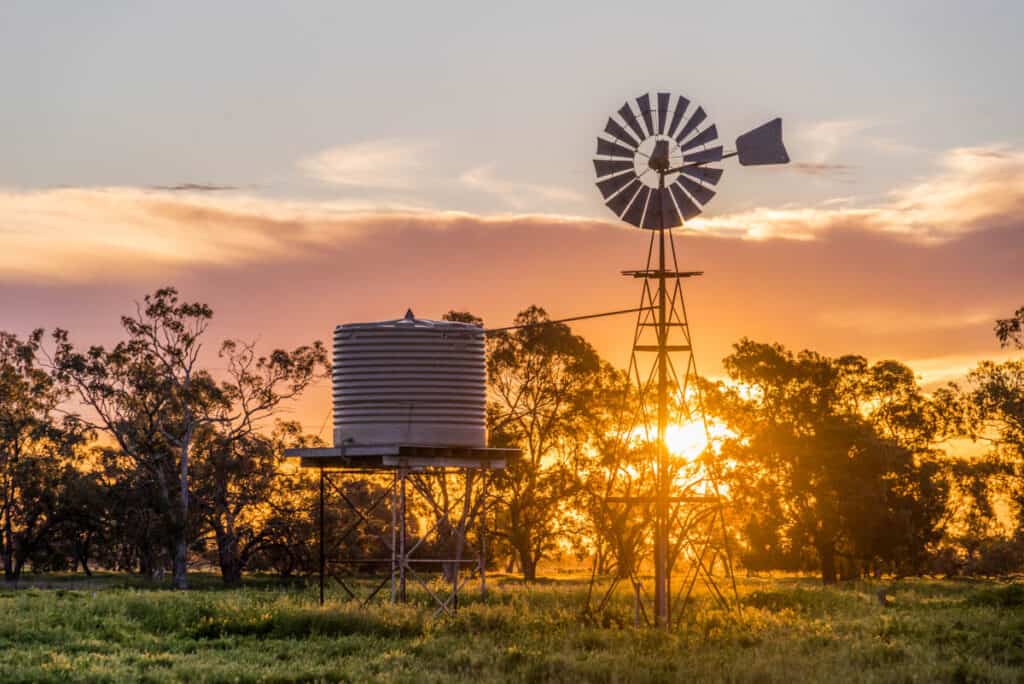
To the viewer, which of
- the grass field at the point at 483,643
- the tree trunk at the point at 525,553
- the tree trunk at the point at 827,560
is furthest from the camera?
the tree trunk at the point at 525,553

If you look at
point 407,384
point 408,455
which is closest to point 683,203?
point 407,384

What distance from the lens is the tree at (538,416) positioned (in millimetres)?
58562

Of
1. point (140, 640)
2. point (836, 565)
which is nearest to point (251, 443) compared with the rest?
point (836, 565)

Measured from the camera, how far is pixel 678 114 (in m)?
31.2

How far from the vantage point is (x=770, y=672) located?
22.8 m

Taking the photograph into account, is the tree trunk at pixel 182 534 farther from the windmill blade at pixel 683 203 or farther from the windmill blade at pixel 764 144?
the windmill blade at pixel 764 144

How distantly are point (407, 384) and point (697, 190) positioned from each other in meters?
8.12

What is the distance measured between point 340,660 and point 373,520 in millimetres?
39485

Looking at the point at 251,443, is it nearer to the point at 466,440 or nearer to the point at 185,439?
the point at 185,439

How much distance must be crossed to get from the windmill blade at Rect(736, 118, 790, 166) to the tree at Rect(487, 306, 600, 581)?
2768 centimetres

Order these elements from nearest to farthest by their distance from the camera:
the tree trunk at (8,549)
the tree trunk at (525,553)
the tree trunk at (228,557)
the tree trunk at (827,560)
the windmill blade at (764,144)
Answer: the windmill blade at (764,144) < the tree trunk at (827,560) < the tree trunk at (228,557) < the tree trunk at (525,553) < the tree trunk at (8,549)

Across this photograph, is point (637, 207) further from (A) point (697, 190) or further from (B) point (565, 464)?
(B) point (565, 464)

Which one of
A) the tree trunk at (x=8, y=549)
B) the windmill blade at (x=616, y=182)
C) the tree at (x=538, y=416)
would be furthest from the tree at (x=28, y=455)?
the windmill blade at (x=616, y=182)

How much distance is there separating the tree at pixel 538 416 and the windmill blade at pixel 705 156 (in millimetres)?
26571
